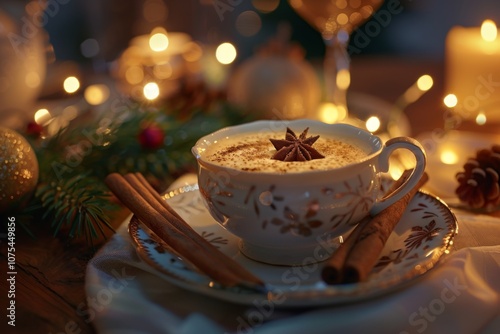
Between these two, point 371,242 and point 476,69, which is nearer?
point 371,242

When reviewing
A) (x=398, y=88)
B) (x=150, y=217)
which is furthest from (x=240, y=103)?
(x=150, y=217)

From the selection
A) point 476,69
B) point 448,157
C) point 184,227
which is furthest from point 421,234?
point 476,69

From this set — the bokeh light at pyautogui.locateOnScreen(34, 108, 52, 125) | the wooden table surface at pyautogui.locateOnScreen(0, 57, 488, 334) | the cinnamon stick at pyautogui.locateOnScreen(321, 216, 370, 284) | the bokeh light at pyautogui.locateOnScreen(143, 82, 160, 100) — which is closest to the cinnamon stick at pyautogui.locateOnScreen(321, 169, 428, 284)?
the cinnamon stick at pyautogui.locateOnScreen(321, 216, 370, 284)

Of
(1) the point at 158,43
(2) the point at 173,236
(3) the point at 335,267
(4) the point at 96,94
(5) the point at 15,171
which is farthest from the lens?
(1) the point at 158,43

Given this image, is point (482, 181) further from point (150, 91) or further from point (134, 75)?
point (134, 75)

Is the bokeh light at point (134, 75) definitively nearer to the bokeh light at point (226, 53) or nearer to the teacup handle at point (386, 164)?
the bokeh light at point (226, 53)

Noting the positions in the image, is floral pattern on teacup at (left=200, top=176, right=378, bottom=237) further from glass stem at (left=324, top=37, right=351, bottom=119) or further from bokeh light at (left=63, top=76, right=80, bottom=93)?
bokeh light at (left=63, top=76, right=80, bottom=93)

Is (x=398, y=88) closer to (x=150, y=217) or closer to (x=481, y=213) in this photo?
(x=481, y=213)
